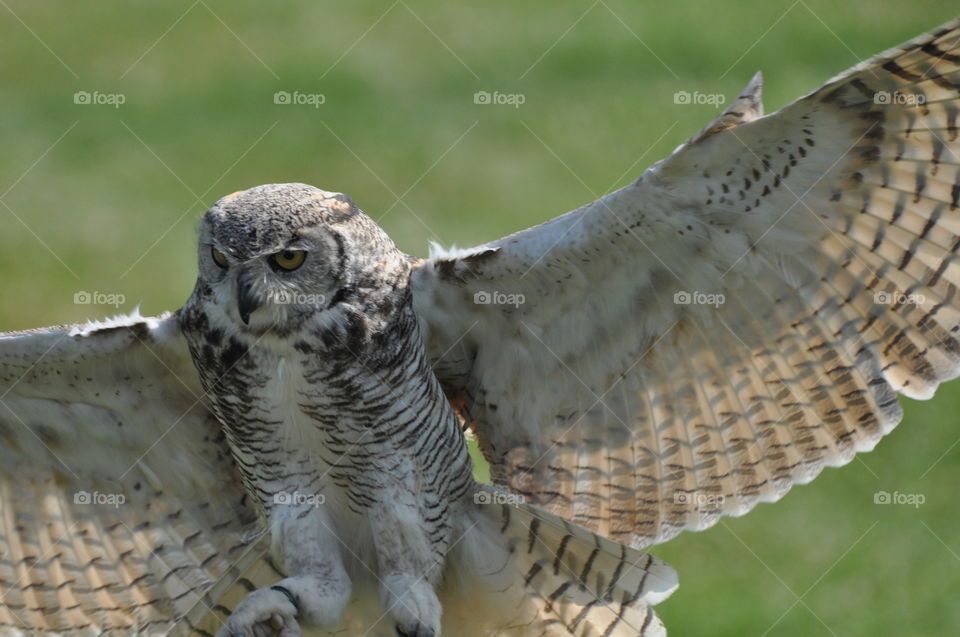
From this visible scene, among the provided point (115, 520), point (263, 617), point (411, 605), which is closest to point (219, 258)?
point (263, 617)

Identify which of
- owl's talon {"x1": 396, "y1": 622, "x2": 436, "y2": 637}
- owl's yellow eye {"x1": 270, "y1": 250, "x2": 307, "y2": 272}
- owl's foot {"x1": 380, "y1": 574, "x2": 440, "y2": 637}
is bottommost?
owl's talon {"x1": 396, "y1": 622, "x2": 436, "y2": 637}

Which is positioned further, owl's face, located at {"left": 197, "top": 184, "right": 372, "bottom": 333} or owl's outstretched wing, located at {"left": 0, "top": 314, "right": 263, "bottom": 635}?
owl's outstretched wing, located at {"left": 0, "top": 314, "right": 263, "bottom": 635}

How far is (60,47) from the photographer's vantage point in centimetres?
841

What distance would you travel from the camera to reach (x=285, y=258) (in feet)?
10.2

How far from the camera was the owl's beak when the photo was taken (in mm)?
3076

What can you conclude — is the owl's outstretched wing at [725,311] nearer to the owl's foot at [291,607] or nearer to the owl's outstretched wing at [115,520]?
the owl's foot at [291,607]

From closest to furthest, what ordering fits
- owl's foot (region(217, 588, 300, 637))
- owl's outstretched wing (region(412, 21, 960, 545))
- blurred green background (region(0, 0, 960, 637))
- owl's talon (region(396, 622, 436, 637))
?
owl's outstretched wing (region(412, 21, 960, 545))
owl's foot (region(217, 588, 300, 637))
owl's talon (region(396, 622, 436, 637))
blurred green background (region(0, 0, 960, 637))

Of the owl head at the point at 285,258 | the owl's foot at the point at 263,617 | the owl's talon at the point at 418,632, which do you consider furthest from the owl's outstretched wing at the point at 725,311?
the owl's foot at the point at 263,617

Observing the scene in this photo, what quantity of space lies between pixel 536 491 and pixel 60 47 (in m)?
5.88

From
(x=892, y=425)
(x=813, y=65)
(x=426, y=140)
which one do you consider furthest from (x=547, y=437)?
(x=813, y=65)

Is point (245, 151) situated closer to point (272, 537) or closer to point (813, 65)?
point (813, 65)

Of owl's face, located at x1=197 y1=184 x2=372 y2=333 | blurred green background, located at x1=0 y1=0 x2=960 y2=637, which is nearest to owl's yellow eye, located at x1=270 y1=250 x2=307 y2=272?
owl's face, located at x1=197 y1=184 x2=372 y2=333

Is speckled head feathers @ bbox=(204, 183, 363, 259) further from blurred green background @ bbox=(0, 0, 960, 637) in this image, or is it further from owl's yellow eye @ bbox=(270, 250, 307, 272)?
blurred green background @ bbox=(0, 0, 960, 637)

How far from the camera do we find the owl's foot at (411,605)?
11.3 ft
